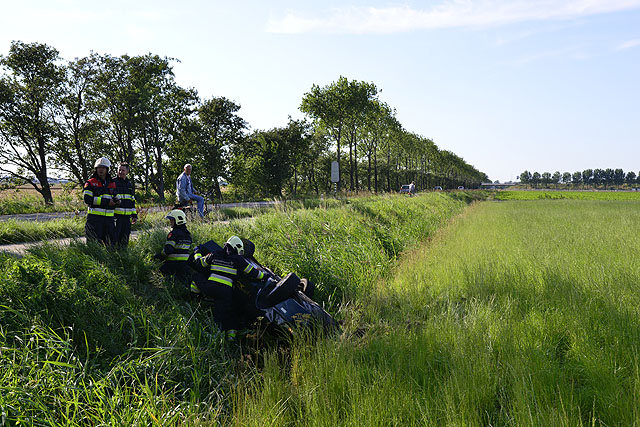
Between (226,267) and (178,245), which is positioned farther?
(178,245)

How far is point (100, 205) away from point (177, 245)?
71.9 inches

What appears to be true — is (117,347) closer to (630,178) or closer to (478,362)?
(478,362)

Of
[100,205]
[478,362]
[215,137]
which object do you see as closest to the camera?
[478,362]

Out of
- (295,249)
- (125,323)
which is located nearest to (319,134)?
(295,249)

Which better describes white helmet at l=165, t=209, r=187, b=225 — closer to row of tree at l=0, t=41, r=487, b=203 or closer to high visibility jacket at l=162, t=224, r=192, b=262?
high visibility jacket at l=162, t=224, r=192, b=262

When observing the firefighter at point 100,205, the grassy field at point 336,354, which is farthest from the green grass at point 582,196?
the firefighter at point 100,205

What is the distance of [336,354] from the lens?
3551mm

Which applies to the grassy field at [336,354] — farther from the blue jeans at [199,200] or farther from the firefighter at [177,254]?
the blue jeans at [199,200]

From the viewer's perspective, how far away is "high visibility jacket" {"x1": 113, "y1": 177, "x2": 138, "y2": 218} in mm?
6195

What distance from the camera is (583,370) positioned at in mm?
3244

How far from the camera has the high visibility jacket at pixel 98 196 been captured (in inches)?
229

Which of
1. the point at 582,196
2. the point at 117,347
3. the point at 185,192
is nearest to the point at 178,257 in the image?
the point at 117,347

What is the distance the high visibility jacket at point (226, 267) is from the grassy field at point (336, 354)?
0.53 metres

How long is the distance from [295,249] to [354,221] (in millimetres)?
3682
